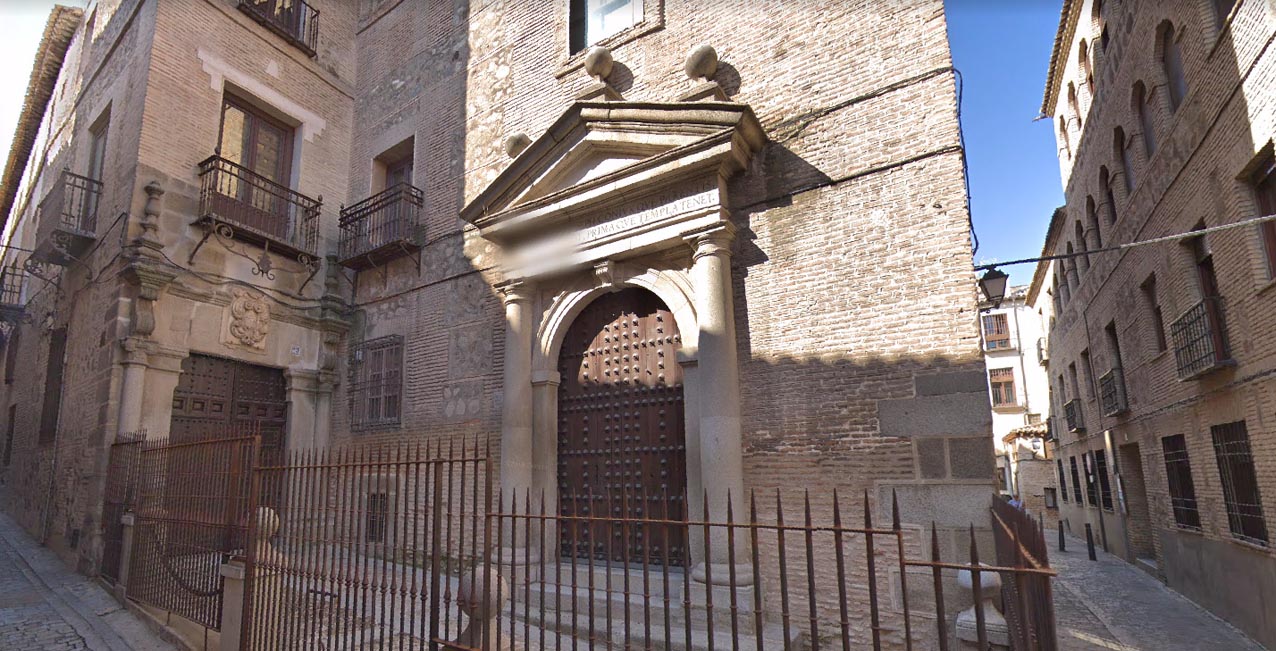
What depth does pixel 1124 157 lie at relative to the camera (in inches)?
458

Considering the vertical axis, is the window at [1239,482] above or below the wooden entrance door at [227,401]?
below

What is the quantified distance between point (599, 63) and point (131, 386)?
21.1ft

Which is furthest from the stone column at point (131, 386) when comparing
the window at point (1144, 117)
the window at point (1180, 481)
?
the window at point (1144, 117)

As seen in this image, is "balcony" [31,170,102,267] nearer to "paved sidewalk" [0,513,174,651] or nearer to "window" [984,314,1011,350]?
"paved sidewalk" [0,513,174,651]

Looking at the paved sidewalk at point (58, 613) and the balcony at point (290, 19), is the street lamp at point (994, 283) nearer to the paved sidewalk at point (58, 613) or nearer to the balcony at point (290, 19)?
the paved sidewalk at point (58, 613)

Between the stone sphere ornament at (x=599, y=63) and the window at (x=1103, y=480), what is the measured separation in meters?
13.8

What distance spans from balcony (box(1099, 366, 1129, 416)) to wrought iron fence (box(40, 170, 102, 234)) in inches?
663

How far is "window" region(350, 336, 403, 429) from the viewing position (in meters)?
9.05

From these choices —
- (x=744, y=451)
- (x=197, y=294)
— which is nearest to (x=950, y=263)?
(x=744, y=451)

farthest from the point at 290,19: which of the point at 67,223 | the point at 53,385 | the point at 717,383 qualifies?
the point at 717,383

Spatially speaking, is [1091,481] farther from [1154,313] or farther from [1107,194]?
[1107,194]

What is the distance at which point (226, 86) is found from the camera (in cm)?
941

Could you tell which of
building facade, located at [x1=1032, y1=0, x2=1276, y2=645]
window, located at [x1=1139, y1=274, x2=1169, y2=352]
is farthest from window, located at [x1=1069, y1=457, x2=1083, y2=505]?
window, located at [x1=1139, y1=274, x2=1169, y2=352]

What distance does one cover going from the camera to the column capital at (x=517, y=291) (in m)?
7.74
